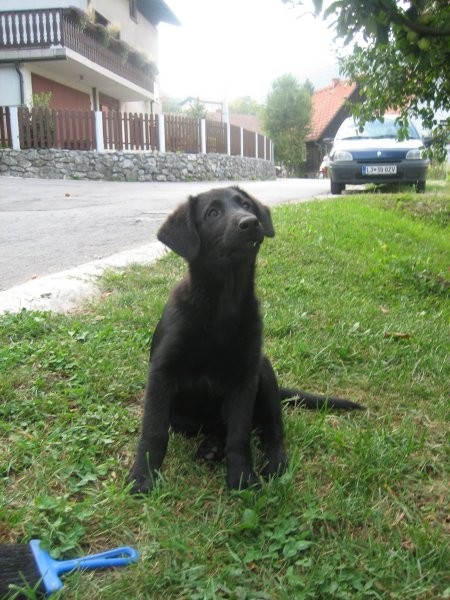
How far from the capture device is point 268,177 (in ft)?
92.8

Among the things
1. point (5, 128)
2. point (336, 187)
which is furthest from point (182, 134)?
point (336, 187)

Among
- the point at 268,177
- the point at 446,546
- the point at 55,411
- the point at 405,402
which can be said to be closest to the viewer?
the point at 446,546

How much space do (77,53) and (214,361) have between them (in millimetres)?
21928

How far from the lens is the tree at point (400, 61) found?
89.5 inches

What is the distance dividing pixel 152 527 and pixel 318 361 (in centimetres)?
175

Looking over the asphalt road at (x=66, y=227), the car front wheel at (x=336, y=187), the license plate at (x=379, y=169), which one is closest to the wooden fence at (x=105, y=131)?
the asphalt road at (x=66, y=227)

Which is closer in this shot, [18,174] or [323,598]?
[323,598]

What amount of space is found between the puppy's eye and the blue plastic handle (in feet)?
4.98

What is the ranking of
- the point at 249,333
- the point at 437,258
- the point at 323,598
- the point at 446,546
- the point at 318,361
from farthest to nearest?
the point at 437,258 < the point at 318,361 < the point at 249,333 < the point at 446,546 < the point at 323,598

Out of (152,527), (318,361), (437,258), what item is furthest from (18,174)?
(152,527)

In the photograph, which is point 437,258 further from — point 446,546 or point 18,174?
point 18,174

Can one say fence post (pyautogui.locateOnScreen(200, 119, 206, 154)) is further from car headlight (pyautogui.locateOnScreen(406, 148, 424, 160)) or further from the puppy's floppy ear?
the puppy's floppy ear

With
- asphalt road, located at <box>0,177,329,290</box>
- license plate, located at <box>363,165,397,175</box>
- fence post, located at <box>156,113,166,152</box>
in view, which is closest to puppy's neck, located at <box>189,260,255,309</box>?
asphalt road, located at <box>0,177,329,290</box>

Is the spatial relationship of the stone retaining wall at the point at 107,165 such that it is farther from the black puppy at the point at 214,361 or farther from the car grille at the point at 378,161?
the black puppy at the point at 214,361
